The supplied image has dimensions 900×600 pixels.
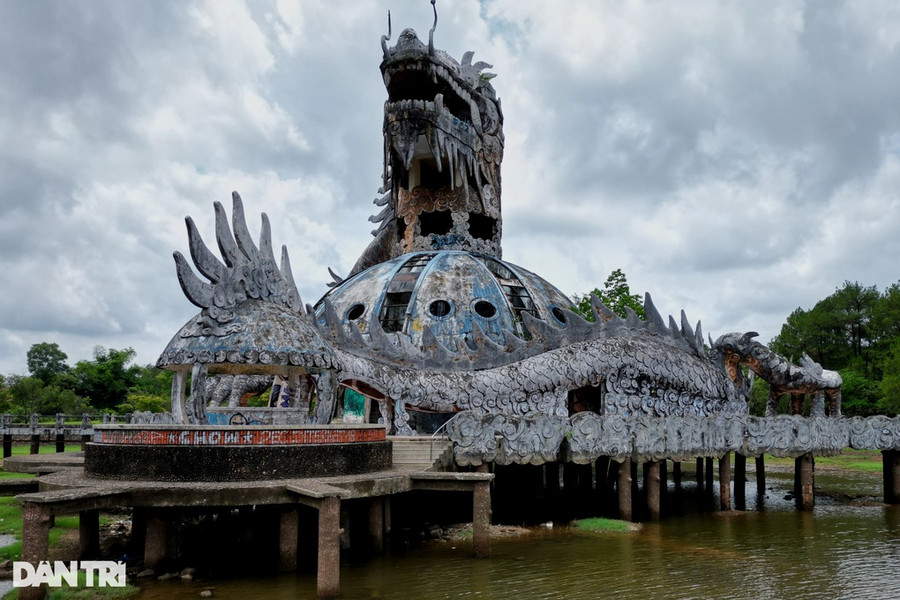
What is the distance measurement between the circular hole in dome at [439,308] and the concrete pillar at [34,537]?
13.0m

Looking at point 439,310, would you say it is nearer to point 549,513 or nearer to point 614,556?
point 549,513

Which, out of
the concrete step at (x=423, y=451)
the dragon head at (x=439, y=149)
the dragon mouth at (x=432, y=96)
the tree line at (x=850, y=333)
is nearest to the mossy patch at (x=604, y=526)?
the concrete step at (x=423, y=451)

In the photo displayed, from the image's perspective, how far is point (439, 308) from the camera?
21.7m

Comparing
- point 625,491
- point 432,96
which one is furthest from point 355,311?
point 625,491

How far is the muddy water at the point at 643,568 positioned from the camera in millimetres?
10227

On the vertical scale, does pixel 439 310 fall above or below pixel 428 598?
above

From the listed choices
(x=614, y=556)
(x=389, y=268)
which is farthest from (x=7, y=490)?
(x=389, y=268)

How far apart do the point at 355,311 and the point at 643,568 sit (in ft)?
40.4

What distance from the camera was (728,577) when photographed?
11.3m

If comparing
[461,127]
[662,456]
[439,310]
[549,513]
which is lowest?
[549,513]

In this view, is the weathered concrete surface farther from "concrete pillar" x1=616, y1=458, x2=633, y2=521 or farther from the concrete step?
"concrete pillar" x1=616, y1=458, x2=633, y2=521

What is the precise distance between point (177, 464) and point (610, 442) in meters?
8.45

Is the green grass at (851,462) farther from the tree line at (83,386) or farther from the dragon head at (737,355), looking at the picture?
the tree line at (83,386)

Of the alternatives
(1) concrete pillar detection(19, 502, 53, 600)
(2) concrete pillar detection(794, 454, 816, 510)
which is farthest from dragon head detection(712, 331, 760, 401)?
(1) concrete pillar detection(19, 502, 53, 600)
